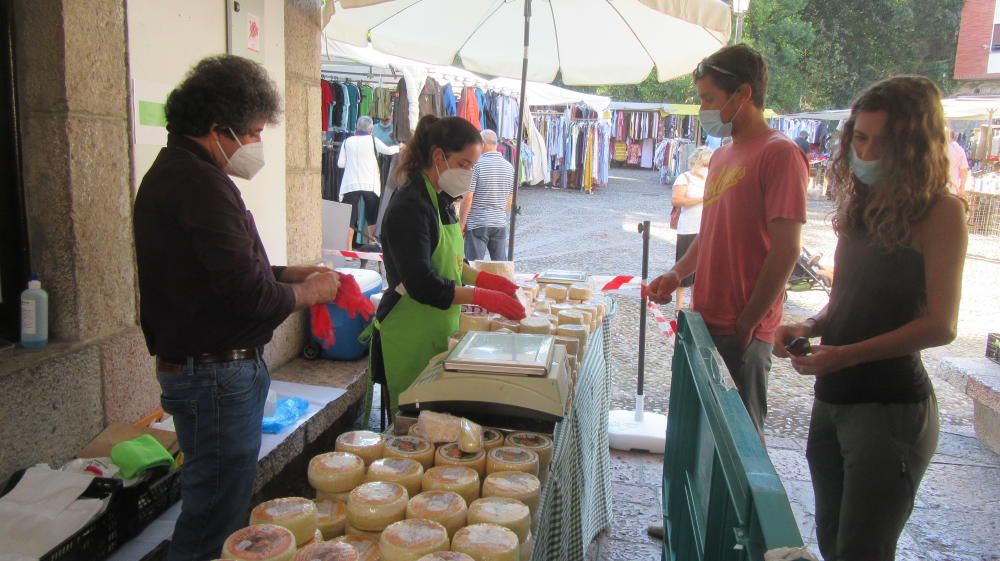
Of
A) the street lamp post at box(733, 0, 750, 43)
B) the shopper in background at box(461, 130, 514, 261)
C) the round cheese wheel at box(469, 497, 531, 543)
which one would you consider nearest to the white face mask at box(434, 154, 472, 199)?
the round cheese wheel at box(469, 497, 531, 543)

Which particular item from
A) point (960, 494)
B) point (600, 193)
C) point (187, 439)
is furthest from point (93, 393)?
point (600, 193)

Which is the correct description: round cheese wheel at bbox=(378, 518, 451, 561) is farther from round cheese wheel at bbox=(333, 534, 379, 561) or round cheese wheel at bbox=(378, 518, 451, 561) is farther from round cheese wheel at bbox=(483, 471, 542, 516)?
round cheese wheel at bbox=(483, 471, 542, 516)

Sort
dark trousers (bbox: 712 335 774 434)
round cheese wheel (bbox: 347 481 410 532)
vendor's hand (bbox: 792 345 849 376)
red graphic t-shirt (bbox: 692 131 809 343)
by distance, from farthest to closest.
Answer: dark trousers (bbox: 712 335 774 434) → red graphic t-shirt (bbox: 692 131 809 343) → vendor's hand (bbox: 792 345 849 376) → round cheese wheel (bbox: 347 481 410 532)

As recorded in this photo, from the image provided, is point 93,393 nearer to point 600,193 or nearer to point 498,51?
point 498,51

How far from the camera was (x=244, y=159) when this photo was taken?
233 centimetres

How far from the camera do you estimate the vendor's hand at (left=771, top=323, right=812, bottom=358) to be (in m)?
2.44

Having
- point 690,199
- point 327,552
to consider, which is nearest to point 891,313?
point 327,552

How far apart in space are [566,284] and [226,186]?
96.9 inches

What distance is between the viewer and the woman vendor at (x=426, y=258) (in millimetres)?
2822

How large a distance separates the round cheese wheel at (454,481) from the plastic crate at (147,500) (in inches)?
59.2

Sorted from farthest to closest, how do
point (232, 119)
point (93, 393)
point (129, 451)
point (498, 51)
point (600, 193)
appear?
1. point (600, 193)
2. point (498, 51)
3. point (93, 393)
4. point (129, 451)
5. point (232, 119)

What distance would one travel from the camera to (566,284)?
4.27 meters

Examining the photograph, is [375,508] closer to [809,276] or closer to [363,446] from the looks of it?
[363,446]

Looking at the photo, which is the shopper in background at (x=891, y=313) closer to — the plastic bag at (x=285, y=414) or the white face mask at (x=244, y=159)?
the white face mask at (x=244, y=159)
